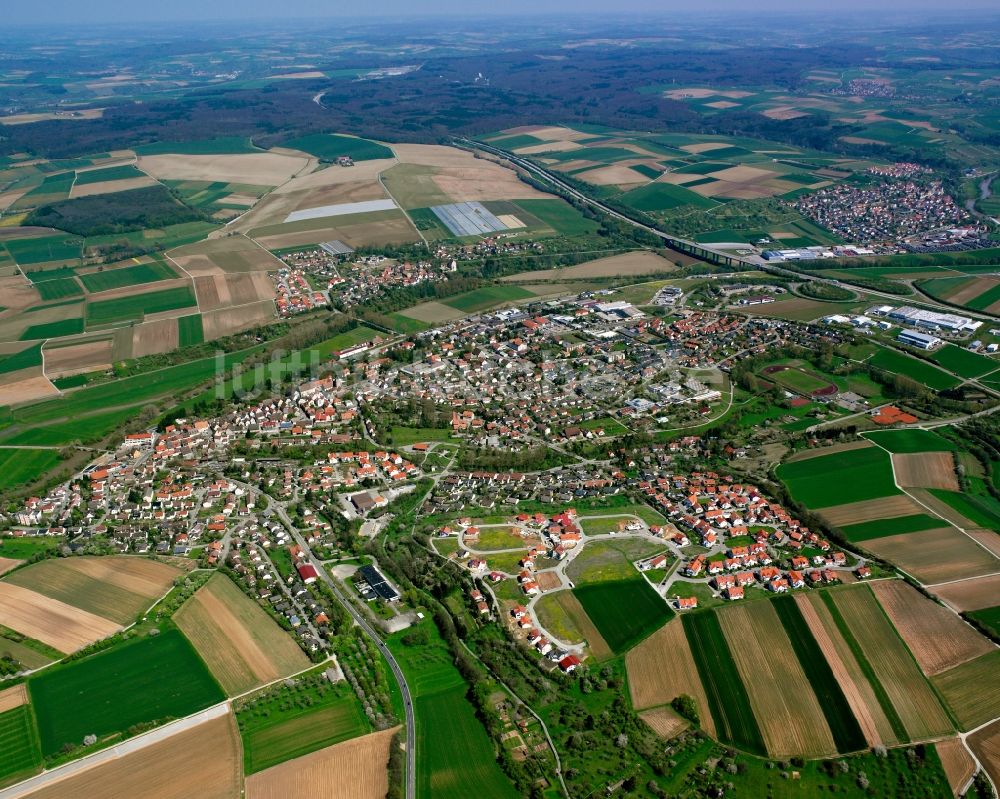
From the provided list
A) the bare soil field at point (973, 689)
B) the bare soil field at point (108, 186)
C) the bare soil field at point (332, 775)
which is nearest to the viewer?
the bare soil field at point (332, 775)

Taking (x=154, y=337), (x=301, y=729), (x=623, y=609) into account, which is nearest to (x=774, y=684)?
(x=623, y=609)

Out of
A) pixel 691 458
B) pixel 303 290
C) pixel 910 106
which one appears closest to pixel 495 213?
pixel 303 290

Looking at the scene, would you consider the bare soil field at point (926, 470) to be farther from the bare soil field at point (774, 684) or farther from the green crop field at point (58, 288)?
the green crop field at point (58, 288)

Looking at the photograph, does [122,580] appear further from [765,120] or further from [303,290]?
[765,120]

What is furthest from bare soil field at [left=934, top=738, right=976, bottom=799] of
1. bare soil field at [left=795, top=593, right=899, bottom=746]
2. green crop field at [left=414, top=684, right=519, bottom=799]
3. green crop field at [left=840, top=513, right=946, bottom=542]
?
green crop field at [left=414, top=684, right=519, bottom=799]

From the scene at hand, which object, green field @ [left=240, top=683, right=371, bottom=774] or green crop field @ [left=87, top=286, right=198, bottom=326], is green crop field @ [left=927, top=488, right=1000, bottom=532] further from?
green crop field @ [left=87, top=286, right=198, bottom=326]

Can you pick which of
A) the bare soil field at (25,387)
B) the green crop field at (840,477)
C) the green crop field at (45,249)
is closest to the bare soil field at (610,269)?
the green crop field at (840,477)
